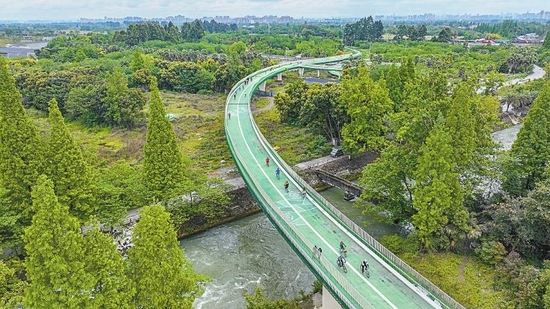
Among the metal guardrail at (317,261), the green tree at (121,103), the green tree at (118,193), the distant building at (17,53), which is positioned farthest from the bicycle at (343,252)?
the distant building at (17,53)

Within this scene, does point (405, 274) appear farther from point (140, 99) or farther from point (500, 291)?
point (140, 99)

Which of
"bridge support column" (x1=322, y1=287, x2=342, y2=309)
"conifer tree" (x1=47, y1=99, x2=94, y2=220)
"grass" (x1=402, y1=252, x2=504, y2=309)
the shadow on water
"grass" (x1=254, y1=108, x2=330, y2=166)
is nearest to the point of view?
"bridge support column" (x1=322, y1=287, x2=342, y2=309)

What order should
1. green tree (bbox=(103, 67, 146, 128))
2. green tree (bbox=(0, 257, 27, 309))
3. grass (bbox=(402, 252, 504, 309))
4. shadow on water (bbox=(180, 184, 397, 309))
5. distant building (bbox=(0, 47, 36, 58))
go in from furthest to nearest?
distant building (bbox=(0, 47, 36, 58))
green tree (bbox=(103, 67, 146, 128))
shadow on water (bbox=(180, 184, 397, 309))
grass (bbox=(402, 252, 504, 309))
green tree (bbox=(0, 257, 27, 309))

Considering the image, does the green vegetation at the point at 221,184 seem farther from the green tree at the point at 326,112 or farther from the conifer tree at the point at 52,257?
the green tree at the point at 326,112

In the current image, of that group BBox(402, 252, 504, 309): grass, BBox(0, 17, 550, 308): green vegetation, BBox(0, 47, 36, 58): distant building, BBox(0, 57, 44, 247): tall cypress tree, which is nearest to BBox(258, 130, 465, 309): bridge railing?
BBox(402, 252, 504, 309): grass

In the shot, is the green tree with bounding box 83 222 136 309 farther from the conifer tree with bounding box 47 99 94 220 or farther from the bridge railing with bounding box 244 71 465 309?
the bridge railing with bounding box 244 71 465 309

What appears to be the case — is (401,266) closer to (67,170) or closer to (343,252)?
(343,252)
